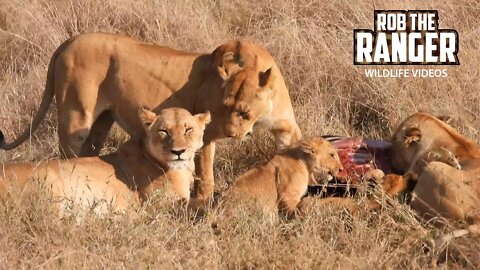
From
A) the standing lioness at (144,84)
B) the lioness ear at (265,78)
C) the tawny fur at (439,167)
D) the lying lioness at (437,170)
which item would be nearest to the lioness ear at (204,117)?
the standing lioness at (144,84)

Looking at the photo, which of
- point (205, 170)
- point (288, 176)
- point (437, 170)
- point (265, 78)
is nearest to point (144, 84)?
point (205, 170)

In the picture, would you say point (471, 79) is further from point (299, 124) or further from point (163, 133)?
point (163, 133)

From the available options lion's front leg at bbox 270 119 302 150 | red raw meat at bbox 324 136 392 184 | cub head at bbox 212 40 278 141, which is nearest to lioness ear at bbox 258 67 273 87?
cub head at bbox 212 40 278 141

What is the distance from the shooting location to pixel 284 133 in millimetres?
6016

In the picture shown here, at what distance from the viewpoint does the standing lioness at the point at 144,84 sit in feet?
19.4

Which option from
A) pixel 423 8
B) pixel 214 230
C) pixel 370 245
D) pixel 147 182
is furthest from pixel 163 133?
pixel 423 8

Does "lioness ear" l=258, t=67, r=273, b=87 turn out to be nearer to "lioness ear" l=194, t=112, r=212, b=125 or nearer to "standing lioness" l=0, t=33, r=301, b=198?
"standing lioness" l=0, t=33, r=301, b=198

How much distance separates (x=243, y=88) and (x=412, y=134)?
1006 millimetres

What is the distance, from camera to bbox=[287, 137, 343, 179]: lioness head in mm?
5461

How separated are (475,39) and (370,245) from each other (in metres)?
3.46

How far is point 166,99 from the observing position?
239 inches

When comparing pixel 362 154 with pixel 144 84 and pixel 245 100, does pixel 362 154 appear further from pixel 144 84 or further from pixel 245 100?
pixel 144 84

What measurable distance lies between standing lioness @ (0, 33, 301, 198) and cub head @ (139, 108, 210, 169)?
394 mm

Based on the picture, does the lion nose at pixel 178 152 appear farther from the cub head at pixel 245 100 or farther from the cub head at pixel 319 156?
the cub head at pixel 319 156
